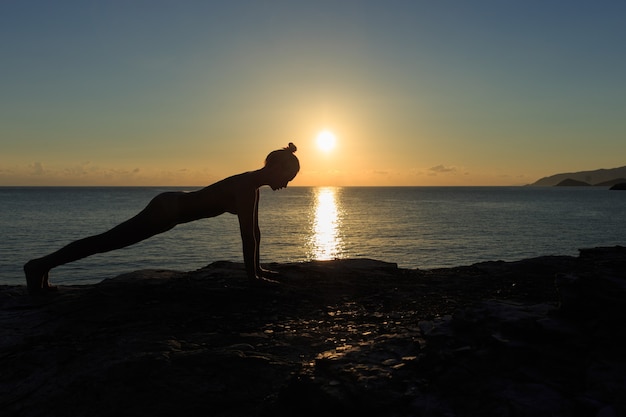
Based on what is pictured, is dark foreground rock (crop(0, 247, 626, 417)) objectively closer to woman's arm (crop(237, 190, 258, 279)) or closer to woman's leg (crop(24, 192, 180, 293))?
woman's leg (crop(24, 192, 180, 293))

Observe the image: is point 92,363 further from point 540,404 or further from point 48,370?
point 540,404

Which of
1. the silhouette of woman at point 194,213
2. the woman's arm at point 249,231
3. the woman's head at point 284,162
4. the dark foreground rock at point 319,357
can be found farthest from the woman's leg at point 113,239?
the woman's head at point 284,162

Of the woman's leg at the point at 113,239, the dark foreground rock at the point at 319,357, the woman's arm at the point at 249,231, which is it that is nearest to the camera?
the dark foreground rock at the point at 319,357

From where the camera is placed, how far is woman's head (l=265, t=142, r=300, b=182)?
27.2ft

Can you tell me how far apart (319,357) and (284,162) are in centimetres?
423

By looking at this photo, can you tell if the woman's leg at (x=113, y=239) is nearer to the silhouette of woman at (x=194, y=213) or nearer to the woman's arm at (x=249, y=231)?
the silhouette of woman at (x=194, y=213)

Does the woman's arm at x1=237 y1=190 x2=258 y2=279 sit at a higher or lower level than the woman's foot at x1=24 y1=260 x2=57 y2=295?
higher

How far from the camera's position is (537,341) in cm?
448

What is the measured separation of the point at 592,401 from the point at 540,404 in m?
0.38

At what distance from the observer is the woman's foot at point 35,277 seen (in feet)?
25.6

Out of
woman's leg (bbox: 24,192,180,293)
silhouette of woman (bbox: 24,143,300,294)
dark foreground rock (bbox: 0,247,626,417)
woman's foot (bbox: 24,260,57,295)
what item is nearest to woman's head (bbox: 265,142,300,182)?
silhouette of woman (bbox: 24,143,300,294)

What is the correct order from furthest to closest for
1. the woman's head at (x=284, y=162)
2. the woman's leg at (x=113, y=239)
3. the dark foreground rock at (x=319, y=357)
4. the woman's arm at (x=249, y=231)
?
the woman's head at (x=284, y=162) < the woman's arm at (x=249, y=231) < the woman's leg at (x=113, y=239) < the dark foreground rock at (x=319, y=357)

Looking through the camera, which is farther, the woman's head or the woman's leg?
the woman's head

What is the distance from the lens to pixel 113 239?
25.5ft
